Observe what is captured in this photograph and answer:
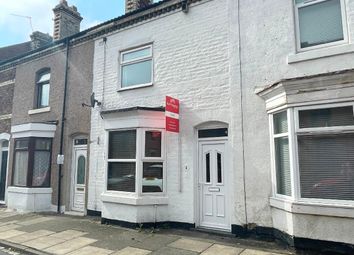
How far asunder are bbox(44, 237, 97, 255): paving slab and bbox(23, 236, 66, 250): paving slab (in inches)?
8.2

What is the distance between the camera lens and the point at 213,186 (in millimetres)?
7875

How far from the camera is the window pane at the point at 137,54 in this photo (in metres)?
9.55

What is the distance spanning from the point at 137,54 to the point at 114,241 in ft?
A: 18.8

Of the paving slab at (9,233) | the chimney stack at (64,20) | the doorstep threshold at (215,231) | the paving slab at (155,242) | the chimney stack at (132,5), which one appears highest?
the chimney stack at (64,20)

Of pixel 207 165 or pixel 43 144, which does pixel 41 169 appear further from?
pixel 207 165

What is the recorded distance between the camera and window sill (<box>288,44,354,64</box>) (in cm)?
620

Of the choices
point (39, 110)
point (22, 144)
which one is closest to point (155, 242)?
point (22, 144)

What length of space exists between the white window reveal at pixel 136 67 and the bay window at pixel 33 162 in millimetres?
4210

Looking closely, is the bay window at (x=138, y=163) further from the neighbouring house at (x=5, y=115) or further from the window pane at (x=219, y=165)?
the neighbouring house at (x=5, y=115)

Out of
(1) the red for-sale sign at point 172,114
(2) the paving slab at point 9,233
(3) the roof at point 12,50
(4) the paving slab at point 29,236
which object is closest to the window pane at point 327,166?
(1) the red for-sale sign at point 172,114

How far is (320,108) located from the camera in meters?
6.02

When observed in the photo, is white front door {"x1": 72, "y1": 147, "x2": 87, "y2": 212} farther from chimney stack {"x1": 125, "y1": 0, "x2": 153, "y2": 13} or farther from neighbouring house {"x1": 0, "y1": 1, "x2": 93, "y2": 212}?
chimney stack {"x1": 125, "y1": 0, "x2": 153, "y2": 13}

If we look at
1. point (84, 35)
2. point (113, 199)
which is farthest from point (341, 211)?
point (84, 35)

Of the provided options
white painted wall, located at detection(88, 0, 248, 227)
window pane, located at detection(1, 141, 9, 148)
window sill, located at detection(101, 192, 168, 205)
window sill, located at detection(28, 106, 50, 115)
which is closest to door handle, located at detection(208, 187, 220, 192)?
white painted wall, located at detection(88, 0, 248, 227)
